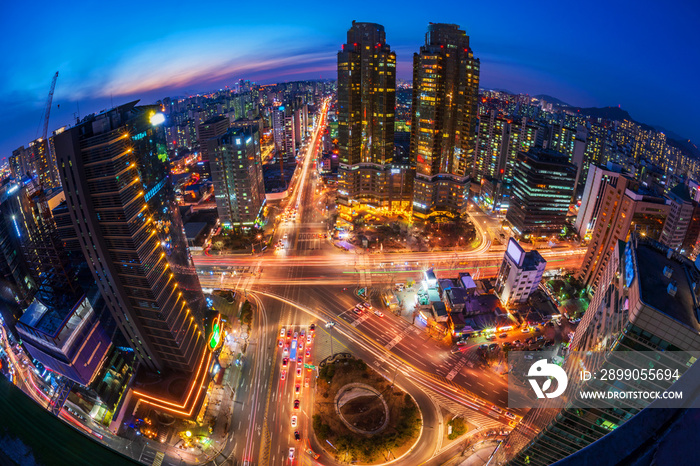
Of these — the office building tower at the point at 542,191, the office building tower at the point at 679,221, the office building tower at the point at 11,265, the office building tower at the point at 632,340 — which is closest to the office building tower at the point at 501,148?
the office building tower at the point at 542,191

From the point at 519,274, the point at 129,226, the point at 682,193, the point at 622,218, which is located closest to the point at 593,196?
the point at 682,193

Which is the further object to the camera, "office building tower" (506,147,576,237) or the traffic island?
"office building tower" (506,147,576,237)

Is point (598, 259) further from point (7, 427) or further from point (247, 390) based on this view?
point (7, 427)

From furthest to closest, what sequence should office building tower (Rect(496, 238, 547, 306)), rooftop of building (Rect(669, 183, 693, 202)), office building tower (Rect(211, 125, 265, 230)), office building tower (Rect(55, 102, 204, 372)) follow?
office building tower (Rect(211, 125, 265, 230)) < rooftop of building (Rect(669, 183, 693, 202)) < office building tower (Rect(496, 238, 547, 306)) < office building tower (Rect(55, 102, 204, 372))

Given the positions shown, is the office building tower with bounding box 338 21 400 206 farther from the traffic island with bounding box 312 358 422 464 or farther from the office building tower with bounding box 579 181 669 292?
the traffic island with bounding box 312 358 422 464

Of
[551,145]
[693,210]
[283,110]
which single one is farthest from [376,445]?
[283,110]

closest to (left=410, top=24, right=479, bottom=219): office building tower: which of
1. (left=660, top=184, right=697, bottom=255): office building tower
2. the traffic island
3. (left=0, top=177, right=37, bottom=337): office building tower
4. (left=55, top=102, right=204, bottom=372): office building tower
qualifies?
(left=660, top=184, right=697, bottom=255): office building tower
